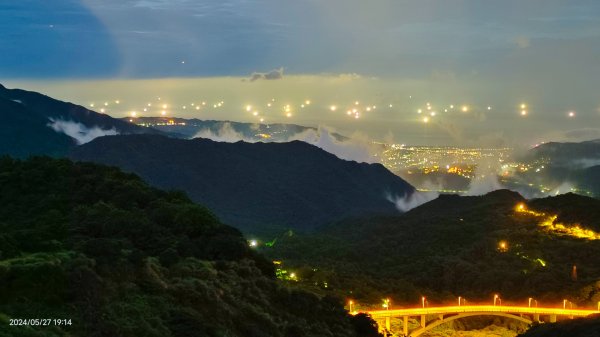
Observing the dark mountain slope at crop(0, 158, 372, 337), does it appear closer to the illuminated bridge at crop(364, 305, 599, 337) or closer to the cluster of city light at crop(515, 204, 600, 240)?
the illuminated bridge at crop(364, 305, 599, 337)

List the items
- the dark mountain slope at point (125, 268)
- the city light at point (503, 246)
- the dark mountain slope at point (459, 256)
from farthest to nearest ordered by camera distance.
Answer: the city light at point (503, 246) → the dark mountain slope at point (459, 256) → the dark mountain slope at point (125, 268)

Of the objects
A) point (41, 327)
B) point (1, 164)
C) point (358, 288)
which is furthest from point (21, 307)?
point (358, 288)

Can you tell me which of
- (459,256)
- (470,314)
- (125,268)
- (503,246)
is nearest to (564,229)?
(503,246)

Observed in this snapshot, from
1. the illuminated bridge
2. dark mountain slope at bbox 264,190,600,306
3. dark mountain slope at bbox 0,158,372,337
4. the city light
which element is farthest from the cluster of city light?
dark mountain slope at bbox 0,158,372,337

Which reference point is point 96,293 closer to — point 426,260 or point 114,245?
point 114,245

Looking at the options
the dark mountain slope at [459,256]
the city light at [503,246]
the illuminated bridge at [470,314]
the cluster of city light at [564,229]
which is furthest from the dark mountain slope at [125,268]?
the cluster of city light at [564,229]

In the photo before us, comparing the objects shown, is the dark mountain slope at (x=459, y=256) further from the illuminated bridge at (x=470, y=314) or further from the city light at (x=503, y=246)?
the illuminated bridge at (x=470, y=314)

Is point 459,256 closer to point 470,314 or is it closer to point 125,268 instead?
point 470,314

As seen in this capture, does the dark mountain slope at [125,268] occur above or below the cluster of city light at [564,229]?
above
